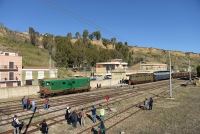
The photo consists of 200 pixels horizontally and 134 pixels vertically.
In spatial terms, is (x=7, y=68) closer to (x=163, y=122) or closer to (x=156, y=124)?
(x=156, y=124)

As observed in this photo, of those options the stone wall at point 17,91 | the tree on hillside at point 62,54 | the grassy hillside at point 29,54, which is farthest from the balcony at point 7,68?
the tree on hillside at point 62,54

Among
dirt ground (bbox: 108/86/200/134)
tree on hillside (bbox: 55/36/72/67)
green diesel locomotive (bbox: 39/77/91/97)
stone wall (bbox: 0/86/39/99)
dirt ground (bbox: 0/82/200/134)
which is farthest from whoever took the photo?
tree on hillside (bbox: 55/36/72/67)

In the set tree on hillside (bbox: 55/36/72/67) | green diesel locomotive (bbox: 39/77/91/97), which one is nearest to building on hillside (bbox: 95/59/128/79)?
tree on hillside (bbox: 55/36/72/67)

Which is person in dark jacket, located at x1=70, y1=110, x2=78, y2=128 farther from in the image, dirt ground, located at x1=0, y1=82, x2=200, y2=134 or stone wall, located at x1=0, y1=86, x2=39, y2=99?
stone wall, located at x1=0, y1=86, x2=39, y2=99

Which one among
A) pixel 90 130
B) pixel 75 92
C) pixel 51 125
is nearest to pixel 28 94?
pixel 75 92

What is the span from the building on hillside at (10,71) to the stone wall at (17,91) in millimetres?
8237

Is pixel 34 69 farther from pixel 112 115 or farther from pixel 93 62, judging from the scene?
pixel 93 62

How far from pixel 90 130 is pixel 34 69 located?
35052mm

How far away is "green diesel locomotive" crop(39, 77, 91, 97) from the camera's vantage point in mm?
29641

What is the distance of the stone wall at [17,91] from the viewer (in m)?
29.2

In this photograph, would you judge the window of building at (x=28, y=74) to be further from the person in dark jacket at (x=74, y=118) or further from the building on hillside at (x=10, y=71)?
the person in dark jacket at (x=74, y=118)

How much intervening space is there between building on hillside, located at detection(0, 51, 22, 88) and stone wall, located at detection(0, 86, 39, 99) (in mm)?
8237

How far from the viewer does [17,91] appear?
31094mm

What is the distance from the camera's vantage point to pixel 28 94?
32.9 m
